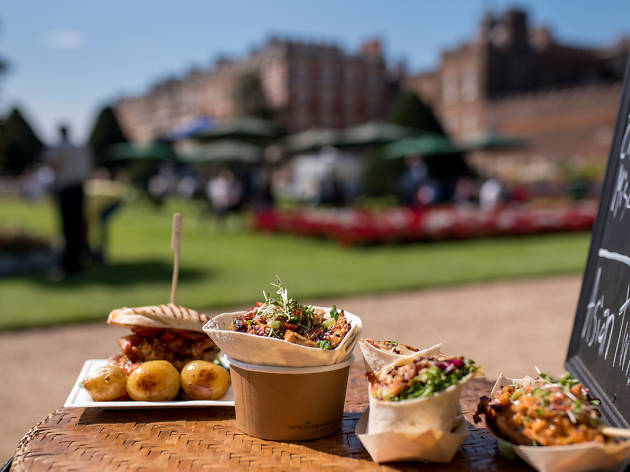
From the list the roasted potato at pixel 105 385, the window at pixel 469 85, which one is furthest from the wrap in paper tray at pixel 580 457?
the window at pixel 469 85

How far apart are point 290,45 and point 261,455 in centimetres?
4999

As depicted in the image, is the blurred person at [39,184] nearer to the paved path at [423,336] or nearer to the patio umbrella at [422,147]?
the patio umbrella at [422,147]

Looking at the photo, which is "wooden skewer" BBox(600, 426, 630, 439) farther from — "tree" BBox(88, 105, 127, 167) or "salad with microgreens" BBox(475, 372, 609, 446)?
"tree" BBox(88, 105, 127, 167)

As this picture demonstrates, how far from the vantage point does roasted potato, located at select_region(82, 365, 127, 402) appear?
1.89 m

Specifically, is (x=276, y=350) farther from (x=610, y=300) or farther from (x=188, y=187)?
(x=188, y=187)

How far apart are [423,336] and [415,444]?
15.0 ft

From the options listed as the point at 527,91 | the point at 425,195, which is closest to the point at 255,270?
the point at 425,195

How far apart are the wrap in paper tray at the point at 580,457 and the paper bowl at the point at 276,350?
19.5 inches

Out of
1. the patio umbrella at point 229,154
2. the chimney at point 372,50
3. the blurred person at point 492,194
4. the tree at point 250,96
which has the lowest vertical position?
the blurred person at point 492,194

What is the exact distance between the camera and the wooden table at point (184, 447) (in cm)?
152

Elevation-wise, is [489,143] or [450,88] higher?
[450,88]

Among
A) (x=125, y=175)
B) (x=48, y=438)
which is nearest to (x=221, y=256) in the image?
(x=48, y=438)

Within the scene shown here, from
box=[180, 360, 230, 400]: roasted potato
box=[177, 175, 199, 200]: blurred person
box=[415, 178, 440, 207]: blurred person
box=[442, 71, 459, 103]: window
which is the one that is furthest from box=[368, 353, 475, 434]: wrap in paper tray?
box=[442, 71, 459, 103]: window

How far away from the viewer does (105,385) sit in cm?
189
